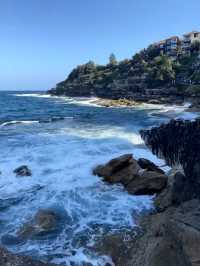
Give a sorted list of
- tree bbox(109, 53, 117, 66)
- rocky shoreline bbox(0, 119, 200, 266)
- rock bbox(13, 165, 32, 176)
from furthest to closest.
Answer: tree bbox(109, 53, 117, 66), rock bbox(13, 165, 32, 176), rocky shoreline bbox(0, 119, 200, 266)

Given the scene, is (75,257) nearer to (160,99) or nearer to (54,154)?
(54,154)

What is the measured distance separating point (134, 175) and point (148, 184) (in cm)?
121

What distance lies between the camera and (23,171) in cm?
1764

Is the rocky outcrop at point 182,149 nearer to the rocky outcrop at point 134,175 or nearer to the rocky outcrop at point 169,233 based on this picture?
the rocky outcrop at point 169,233

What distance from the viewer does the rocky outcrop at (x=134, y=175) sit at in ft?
48.3

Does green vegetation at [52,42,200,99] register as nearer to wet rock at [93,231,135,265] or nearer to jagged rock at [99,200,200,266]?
wet rock at [93,231,135,265]

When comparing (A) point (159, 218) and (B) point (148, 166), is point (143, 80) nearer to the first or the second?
(B) point (148, 166)

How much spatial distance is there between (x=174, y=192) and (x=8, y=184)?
9118mm

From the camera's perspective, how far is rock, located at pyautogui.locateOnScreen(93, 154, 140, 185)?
634 inches

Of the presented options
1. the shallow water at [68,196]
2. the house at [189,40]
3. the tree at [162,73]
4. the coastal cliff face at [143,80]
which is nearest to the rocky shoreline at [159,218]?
the shallow water at [68,196]

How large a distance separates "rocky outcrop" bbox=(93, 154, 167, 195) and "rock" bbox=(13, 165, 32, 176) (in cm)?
409

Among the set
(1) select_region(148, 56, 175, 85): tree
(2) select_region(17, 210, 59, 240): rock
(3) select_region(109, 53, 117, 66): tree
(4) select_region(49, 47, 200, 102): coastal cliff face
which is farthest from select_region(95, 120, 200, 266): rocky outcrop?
(3) select_region(109, 53, 117, 66): tree

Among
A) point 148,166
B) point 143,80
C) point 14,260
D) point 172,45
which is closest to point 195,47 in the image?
point 172,45

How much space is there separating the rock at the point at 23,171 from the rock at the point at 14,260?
8.18 m
